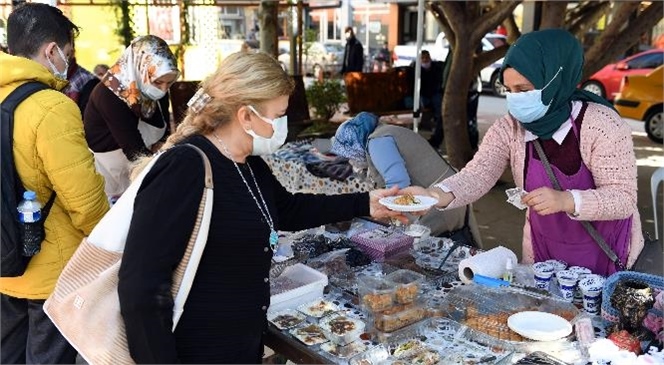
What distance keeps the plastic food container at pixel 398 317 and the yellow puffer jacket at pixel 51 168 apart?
113cm

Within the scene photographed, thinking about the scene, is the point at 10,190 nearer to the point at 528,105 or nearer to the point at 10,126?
the point at 10,126

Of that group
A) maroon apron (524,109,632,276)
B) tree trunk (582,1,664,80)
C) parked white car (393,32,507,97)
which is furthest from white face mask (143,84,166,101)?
parked white car (393,32,507,97)

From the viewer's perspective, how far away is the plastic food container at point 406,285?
200 cm

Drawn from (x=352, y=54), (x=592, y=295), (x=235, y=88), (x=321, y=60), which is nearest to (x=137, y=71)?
(x=235, y=88)

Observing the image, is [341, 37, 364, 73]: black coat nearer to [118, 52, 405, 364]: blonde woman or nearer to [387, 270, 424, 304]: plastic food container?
[387, 270, 424, 304]: plastic food container

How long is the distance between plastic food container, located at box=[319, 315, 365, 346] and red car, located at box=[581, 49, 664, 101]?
38.3 ft

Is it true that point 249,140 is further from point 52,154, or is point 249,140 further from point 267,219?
point 52,154

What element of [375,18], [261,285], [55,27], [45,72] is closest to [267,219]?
[261,285]

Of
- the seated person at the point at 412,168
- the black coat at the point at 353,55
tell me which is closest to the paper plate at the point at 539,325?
the seated person at the point at 412,168

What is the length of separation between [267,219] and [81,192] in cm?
88

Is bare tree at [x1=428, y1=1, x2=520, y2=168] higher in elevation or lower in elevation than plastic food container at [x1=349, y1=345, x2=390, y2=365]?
higher

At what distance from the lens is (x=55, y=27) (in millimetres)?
2420

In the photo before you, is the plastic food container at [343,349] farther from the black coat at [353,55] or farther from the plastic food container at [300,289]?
the black coat at [353,55]

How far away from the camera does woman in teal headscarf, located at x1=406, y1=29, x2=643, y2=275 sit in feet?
7.13
